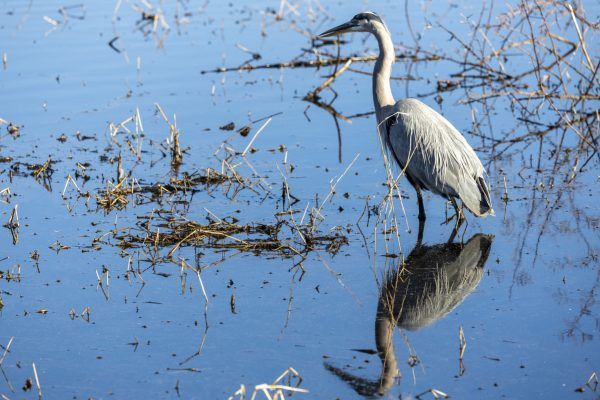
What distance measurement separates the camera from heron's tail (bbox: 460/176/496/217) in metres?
6.85

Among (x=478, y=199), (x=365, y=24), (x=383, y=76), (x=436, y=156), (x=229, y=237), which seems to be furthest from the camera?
(x=365, y=24)

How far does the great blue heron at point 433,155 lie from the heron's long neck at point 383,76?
18 cm

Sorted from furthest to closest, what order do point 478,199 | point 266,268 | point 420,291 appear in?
point 478,199, point 266,268, point 420,291

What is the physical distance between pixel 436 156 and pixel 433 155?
0.10ft

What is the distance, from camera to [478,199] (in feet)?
22.6

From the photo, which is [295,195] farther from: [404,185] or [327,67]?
[327,67]

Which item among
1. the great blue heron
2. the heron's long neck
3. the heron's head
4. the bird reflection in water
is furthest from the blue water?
the heron's head

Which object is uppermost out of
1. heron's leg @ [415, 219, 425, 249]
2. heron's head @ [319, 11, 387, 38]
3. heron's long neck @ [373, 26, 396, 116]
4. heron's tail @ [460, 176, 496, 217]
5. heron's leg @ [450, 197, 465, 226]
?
heron's head @ [319, 11, 387, 38]

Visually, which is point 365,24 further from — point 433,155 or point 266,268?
point 266,268

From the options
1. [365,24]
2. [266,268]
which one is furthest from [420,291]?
[365,24]

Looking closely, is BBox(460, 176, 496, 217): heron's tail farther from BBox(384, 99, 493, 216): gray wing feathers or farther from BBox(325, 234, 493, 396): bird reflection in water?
BBox(325, 234, 493, 396): bird reflection in water

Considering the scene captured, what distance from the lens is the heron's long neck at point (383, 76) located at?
781 cm

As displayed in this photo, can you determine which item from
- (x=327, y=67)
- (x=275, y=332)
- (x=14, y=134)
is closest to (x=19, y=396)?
(x=275, y=332)

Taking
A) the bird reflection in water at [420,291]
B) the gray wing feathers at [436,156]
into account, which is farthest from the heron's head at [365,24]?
the bird reflection in water at [420,291]
